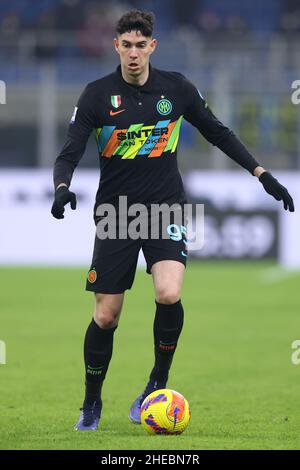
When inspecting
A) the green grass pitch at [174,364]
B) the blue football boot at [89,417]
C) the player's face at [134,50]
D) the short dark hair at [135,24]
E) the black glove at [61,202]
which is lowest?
the green grass pitch at [174,364]

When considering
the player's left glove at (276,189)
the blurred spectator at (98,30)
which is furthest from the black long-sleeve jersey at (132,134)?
the blurred spectator at (98,30)

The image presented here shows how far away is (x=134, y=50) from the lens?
6.34m

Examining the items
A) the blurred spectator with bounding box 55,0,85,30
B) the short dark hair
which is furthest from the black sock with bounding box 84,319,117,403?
the blurred spectator with bounding box 55,0,85,30

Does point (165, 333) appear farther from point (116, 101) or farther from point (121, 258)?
point (116, 101)

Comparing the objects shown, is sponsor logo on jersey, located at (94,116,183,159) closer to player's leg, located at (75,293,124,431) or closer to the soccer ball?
player's leg, located at (75,293,124,431)

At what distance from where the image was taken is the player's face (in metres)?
6.33

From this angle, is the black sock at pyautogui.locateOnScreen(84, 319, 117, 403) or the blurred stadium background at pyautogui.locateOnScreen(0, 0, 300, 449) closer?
the black sock at pyautogui.locateOnScreen(84, 319, 117, 403)

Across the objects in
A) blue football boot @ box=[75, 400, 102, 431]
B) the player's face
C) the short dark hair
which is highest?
the short dark hair

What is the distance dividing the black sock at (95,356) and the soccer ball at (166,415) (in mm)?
452

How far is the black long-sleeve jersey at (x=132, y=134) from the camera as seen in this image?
6461 millimetres

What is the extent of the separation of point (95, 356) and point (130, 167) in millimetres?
1124
